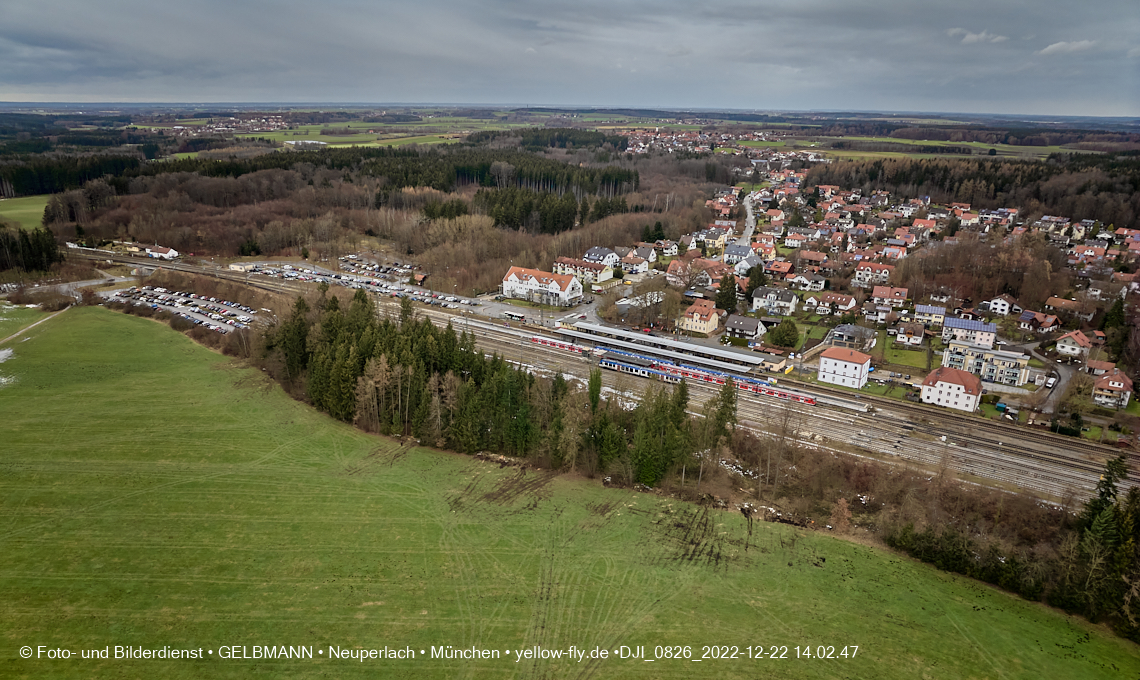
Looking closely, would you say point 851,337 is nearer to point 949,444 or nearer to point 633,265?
point 949,444

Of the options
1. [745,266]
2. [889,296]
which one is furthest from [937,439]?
[745,266]

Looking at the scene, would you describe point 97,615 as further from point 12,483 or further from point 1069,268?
point 1069,268

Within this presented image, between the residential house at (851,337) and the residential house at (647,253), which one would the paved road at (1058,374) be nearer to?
the residential house at (851,337)

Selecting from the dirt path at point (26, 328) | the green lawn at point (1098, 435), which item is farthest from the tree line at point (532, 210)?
the green lawn at point (1098, 435)

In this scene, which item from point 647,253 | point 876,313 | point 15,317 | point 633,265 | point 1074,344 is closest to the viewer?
point 1074,344

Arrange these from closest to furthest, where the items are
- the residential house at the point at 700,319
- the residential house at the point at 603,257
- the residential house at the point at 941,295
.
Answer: the residential house at the point at 700,319, the residential house at the point at 941,295, the residential house at the point at 603,257

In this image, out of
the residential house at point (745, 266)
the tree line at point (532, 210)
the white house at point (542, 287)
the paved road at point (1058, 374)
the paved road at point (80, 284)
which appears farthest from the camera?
the tree line at point (532, 210)

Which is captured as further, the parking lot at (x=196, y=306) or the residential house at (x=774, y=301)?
the residential house at (x=774, y=301)
